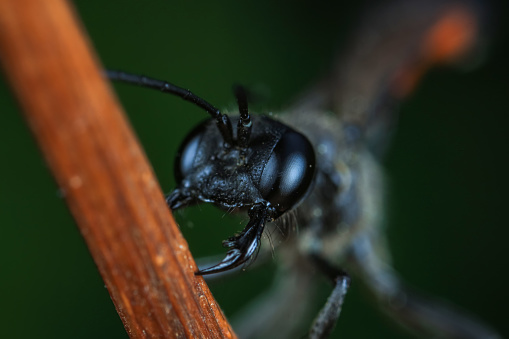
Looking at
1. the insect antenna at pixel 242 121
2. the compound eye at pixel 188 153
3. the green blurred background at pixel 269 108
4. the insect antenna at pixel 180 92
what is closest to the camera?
the insect antenna at pixel 180 92

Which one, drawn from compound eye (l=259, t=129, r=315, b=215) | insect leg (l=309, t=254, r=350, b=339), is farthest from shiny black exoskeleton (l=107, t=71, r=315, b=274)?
insect leg (l=309, t=254, r=350, b=339)

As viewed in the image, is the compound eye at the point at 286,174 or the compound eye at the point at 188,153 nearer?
the compound eye at the point at 286,174

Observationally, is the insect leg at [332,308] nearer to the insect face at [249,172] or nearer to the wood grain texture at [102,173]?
the insect face at [249,172]

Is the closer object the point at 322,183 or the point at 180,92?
the point at 180,92

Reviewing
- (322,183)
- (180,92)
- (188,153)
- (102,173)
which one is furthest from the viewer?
(322,183)

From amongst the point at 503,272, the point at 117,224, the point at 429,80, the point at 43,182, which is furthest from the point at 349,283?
the point at 429,80

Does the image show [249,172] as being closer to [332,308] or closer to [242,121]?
[242,121]

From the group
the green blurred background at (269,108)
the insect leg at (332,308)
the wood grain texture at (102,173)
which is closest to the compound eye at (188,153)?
the wood grain texture at (102,173)

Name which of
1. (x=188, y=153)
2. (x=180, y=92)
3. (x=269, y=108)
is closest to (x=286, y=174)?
(x=188, y=153)
